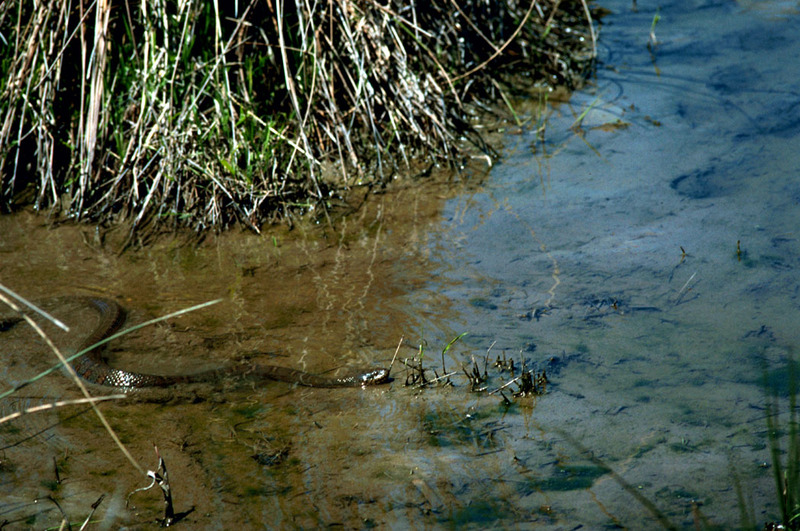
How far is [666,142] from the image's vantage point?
17.9 feet

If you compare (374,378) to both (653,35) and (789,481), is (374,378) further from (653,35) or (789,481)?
(653,35)

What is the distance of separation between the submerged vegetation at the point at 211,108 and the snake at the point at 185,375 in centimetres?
129

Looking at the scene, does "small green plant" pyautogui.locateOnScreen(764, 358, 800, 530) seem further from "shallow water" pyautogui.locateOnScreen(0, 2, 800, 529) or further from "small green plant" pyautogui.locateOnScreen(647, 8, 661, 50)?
"small green plant" pyautogui.locateOnScreen(647, 8, 661, 50)

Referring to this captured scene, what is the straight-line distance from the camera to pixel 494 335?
12.4ft

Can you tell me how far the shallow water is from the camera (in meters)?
2.85

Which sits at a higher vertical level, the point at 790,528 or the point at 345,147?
the point at 345,147

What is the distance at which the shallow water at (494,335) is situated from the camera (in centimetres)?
285

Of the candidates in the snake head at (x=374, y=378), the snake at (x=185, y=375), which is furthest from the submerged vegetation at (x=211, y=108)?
the snake head at (x=374, y=378)

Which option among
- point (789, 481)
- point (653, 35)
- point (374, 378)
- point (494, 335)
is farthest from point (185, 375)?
point (653, 35)

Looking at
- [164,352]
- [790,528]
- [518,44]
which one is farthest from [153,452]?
[518,44]

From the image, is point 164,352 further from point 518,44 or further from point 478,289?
point 518,44

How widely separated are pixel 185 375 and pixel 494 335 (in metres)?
1.56

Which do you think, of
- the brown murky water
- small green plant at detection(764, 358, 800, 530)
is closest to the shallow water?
the brown murky water

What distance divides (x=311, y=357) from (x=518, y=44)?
404 cm
